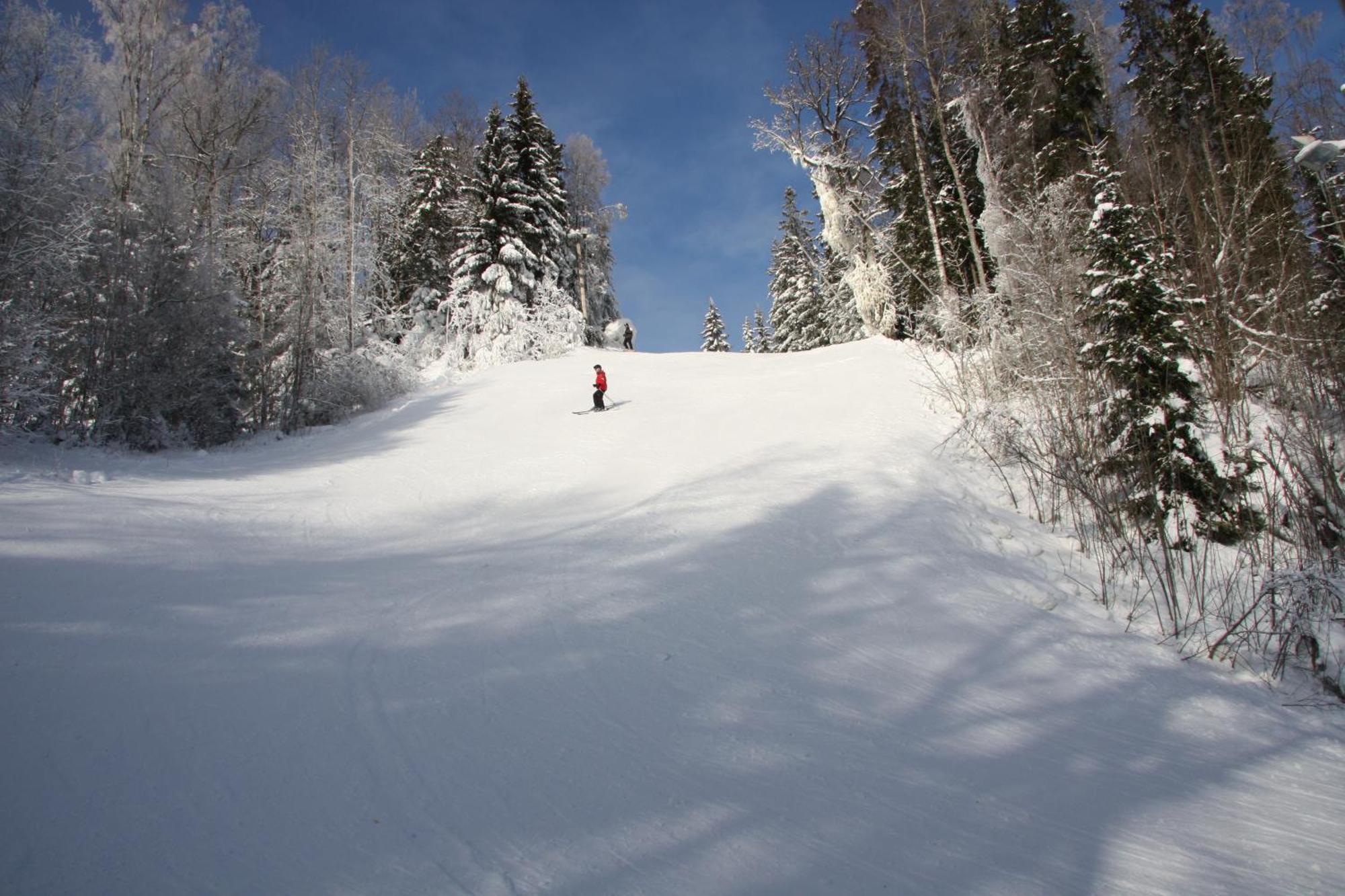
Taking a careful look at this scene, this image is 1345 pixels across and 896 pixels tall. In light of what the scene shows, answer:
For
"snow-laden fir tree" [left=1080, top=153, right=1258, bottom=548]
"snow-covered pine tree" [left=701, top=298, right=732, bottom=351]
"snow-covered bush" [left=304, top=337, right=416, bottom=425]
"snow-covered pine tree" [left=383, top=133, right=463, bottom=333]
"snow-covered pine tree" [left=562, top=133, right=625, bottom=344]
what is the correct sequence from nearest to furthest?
1. "snow-laden fir tree" [left=1080, top=153, right=1258, bottom=548]
2. "snow-covered bush" [left=304, top=337, right=416, bottom=425]
3. "snow-covered pine tree" [left=383, top=133, right=463, bottom=333]
4. "snow-covered pine tree" [left=562, top=133, right=625, bottom=344]
5. "snow-covered pine tree" [left=701, top=298, right=732, bottom=351]

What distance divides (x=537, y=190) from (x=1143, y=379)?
2470cm

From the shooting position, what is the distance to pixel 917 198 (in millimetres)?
18219

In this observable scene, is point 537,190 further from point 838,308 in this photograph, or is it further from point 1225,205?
point 1225,205

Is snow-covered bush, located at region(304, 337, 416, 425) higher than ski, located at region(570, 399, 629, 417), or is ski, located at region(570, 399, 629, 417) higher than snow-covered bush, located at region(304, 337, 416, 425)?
snow-covered bush, located at region(304, 337, 416, 425)

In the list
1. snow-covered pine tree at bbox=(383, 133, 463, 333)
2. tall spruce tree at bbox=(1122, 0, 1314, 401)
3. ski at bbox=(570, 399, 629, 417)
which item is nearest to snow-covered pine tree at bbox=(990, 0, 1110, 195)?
tall spruce tree at bbox=(1122, 0, 1314, 401)

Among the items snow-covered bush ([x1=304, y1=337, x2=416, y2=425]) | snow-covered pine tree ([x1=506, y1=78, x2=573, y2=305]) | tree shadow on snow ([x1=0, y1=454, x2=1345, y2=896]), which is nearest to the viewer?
tree shadow on snow ([x1=0, y1=454, x2=1345, y2=896])

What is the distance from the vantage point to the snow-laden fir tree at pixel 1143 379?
7250mm

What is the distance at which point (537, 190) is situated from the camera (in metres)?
26.0

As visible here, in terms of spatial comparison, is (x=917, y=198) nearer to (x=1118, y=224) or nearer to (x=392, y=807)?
(x=1118, y=224)

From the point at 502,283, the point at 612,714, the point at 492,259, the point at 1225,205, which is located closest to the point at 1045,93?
the point at 1225,205

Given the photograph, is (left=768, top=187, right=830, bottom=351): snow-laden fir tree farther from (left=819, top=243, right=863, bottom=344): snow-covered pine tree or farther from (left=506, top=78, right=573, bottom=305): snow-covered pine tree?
(left=506, top=78, right=573, bottom=305): snow-covered pine tree

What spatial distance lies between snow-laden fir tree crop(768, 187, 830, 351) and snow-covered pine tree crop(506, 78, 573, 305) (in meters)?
12.9

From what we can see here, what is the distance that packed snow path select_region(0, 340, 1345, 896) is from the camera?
7.26 feet

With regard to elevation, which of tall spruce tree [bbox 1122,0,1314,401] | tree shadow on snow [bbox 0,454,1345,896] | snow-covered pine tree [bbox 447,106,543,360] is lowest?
tree shadow on snow [bbox 0,454,1345,896]
